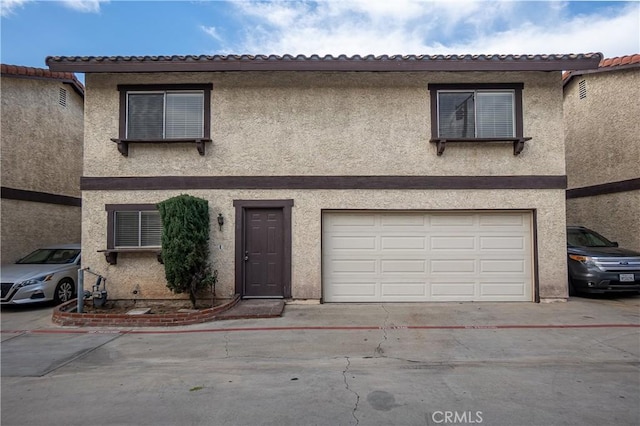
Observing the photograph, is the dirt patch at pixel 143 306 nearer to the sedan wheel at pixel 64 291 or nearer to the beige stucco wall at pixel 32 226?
the sedan wheel at pixel 64 291

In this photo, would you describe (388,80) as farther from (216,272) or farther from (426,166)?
(216,272)

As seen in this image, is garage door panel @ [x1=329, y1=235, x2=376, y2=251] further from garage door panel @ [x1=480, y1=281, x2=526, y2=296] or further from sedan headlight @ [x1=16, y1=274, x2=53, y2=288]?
sedan headlight @ [x1=16, y1=274, x2=53, y2=288]

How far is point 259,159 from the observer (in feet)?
28.1

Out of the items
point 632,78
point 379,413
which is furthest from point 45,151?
point 632,78

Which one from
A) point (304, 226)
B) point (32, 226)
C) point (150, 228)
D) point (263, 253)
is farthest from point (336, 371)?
point (32, 226)

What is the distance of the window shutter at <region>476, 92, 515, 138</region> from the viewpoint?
28.3 feet

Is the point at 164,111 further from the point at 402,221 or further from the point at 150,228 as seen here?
the point at 402,221

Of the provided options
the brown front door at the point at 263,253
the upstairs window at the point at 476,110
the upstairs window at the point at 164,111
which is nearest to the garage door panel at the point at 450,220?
the upstairs window at the point at 476,110

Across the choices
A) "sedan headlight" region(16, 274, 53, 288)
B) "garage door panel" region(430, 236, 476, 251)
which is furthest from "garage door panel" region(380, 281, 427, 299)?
"sedan headlight" region(16, 274, 53, 288)

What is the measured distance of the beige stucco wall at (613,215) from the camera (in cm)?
1038

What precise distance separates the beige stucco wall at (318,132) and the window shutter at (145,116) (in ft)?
0.90

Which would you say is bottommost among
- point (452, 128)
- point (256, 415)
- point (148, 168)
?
point (256, 415)

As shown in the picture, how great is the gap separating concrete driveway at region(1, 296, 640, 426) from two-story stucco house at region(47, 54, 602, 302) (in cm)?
132

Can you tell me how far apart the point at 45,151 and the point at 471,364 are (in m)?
13.0
